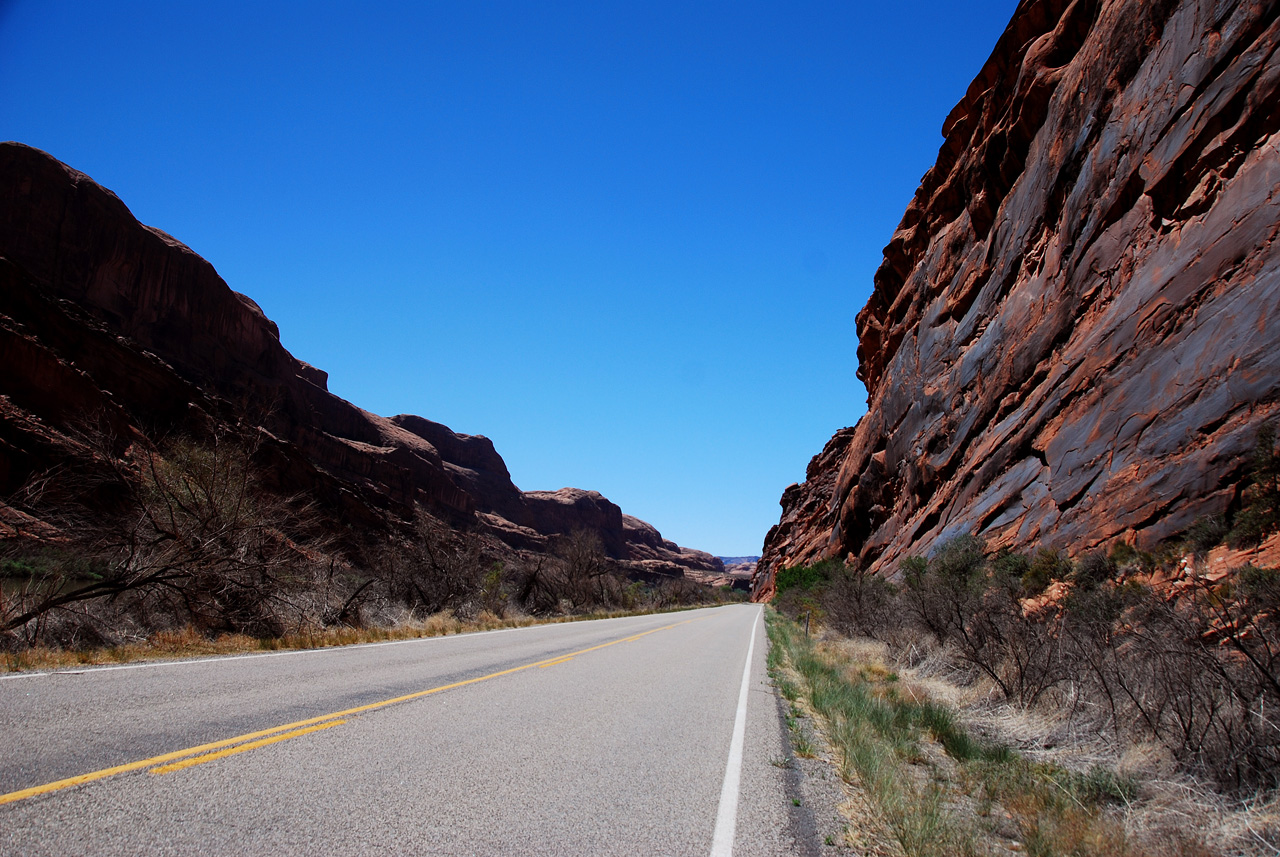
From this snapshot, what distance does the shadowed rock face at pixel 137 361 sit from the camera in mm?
37656

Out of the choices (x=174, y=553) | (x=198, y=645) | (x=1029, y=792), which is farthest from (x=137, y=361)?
(x=1029, y=792)

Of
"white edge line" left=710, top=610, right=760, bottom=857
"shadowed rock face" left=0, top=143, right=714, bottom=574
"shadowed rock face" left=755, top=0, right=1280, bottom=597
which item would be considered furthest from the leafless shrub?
"shadowed rock face" left=755, top=0, right=1280, bottom=597

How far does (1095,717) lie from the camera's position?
19.7 feet

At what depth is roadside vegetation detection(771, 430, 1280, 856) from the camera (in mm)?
3934

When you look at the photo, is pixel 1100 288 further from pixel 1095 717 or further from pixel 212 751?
pixel 212 751

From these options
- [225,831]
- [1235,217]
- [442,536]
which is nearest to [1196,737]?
[225,831]

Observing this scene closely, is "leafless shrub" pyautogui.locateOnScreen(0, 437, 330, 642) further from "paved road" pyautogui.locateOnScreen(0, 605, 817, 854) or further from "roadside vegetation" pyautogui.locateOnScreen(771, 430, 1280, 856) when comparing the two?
"roadside vegetation" pyautogui.locateOnScreen(771, 430, 1280, 856)

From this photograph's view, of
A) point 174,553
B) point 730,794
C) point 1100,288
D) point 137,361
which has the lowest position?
point 730,794

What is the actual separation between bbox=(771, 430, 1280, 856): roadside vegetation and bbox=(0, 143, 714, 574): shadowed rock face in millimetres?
12544

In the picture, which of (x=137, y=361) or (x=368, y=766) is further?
(x=137, y=361)

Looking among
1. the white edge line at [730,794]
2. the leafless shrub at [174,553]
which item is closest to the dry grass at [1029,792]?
the white edge line at [730,794]

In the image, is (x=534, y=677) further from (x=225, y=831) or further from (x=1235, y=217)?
(x=1235, y=217)

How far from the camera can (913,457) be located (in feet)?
98.1

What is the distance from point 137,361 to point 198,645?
48.4 metres
